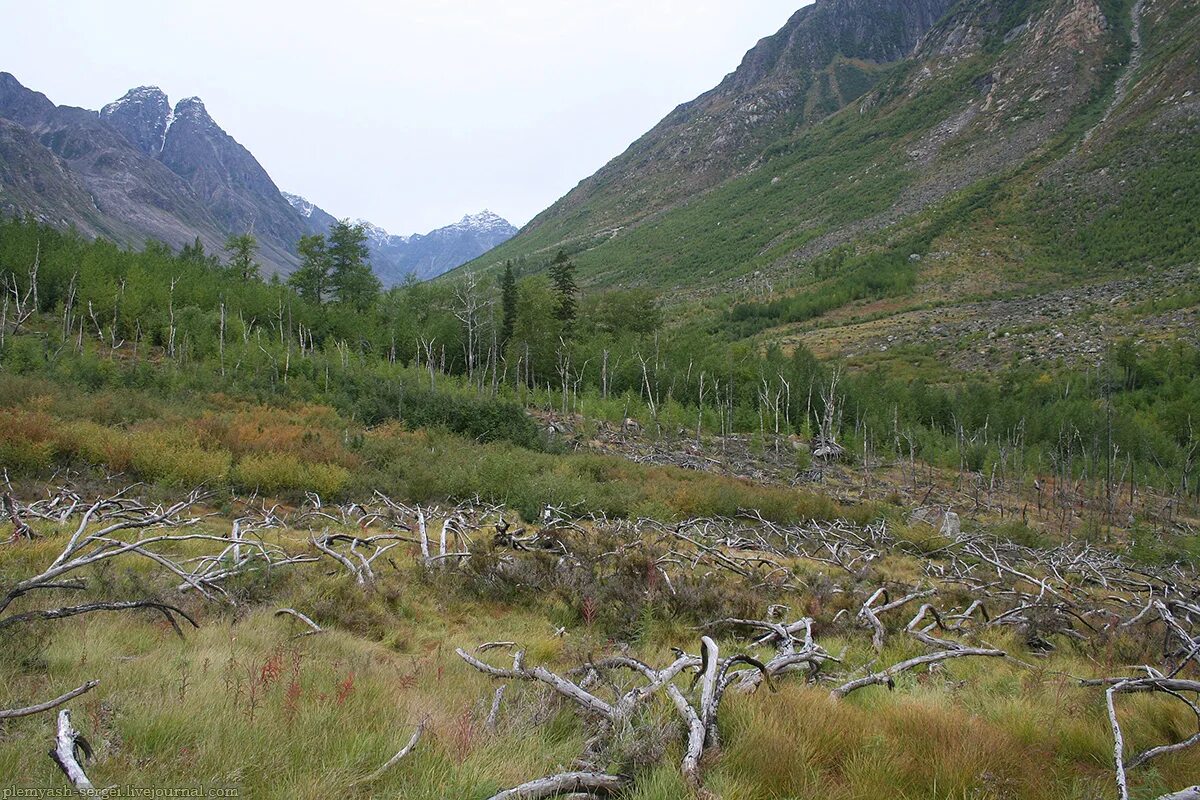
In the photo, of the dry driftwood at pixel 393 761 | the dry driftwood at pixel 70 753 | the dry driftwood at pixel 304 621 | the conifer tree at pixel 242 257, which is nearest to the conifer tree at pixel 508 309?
the conifer tree at pixel 242 257

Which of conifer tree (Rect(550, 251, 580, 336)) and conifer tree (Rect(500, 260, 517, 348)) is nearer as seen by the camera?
conifer tree (Rect(500, 260, 517, 348))

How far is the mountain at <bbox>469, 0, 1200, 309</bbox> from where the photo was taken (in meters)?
70.4

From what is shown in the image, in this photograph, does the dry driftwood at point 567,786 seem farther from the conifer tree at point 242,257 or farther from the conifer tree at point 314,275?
the conifer tree at point 242,257

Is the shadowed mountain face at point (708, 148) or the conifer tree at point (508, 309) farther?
the shadowed mountain face at point (708, 148)

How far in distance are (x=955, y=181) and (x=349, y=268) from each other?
9714 centimetres

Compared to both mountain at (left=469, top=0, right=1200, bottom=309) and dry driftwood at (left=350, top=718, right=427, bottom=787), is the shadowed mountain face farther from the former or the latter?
dry driftwood at (left=350, top=718, right=427, bottom=787)

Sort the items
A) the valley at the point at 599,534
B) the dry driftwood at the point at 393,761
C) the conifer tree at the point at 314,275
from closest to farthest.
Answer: the dry driftwood at the point at 393,761
the valley at the point at 599,534
the conifer tree at the point at 314,275

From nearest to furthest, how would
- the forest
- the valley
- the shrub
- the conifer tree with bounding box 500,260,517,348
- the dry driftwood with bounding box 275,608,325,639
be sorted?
the valley, the dry driftwood with bounding box 275,608,325,639, the shrub, the forest, the conifer tree with bounding box 500,260,517,348

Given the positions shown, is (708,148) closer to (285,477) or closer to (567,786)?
(285,477)

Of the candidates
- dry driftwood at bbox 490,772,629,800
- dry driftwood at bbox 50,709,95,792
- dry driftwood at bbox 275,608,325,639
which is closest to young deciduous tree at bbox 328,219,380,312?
dry driftwood at bbox 275,608,325,639

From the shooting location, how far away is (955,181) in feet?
309

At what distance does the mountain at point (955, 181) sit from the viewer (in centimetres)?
7038

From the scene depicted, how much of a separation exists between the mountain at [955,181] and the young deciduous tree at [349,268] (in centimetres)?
4552

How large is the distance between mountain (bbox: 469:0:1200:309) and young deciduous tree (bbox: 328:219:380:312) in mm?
45521
